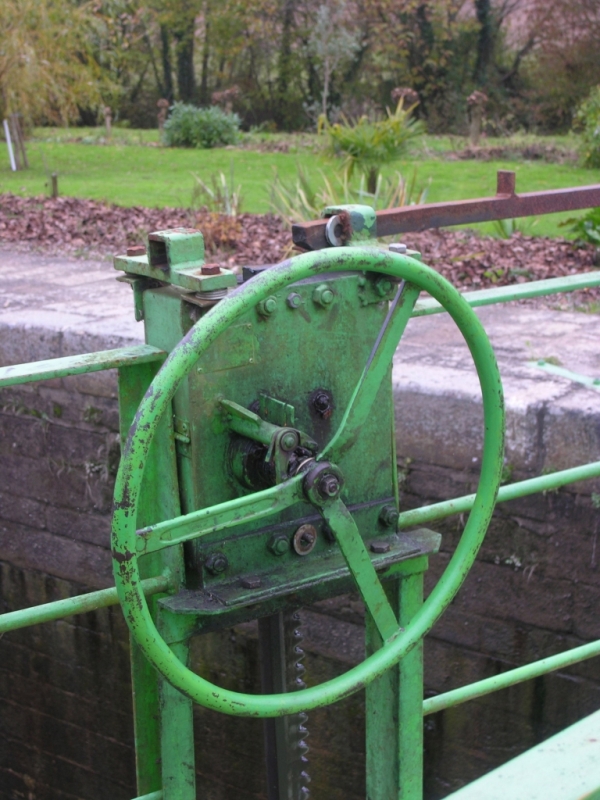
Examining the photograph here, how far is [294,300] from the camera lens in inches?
54.3

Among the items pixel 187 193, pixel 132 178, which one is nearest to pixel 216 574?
pixel 187 193

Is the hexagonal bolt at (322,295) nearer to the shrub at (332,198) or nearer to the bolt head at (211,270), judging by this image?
the bolt head at (211,270)

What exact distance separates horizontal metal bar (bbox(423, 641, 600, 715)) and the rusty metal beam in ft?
2.50

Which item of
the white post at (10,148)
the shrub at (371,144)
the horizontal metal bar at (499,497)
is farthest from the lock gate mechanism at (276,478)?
the white post at (10,148)

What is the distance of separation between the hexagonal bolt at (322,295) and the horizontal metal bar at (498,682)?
675mm

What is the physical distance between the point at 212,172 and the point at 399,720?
9941mm

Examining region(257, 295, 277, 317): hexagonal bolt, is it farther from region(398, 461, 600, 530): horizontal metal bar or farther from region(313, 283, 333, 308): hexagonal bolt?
region(398, 461, 600, 530): horizontal metal bar

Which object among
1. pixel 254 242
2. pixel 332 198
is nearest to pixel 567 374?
pixel 332 198

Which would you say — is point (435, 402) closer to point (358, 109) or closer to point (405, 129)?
point (405, 129)

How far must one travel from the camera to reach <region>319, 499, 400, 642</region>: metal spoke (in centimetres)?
131

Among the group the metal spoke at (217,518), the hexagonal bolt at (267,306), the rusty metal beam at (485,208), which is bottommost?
the metal spoke at (217,518)

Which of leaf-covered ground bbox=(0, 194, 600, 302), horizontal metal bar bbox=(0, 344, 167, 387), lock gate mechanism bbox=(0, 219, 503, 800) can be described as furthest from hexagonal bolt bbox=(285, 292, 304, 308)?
leaf-covered ground bbox=(0, 194, 600, 302)

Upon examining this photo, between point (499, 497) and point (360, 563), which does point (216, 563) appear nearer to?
point (360, 563)

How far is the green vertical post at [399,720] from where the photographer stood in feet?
5.12
